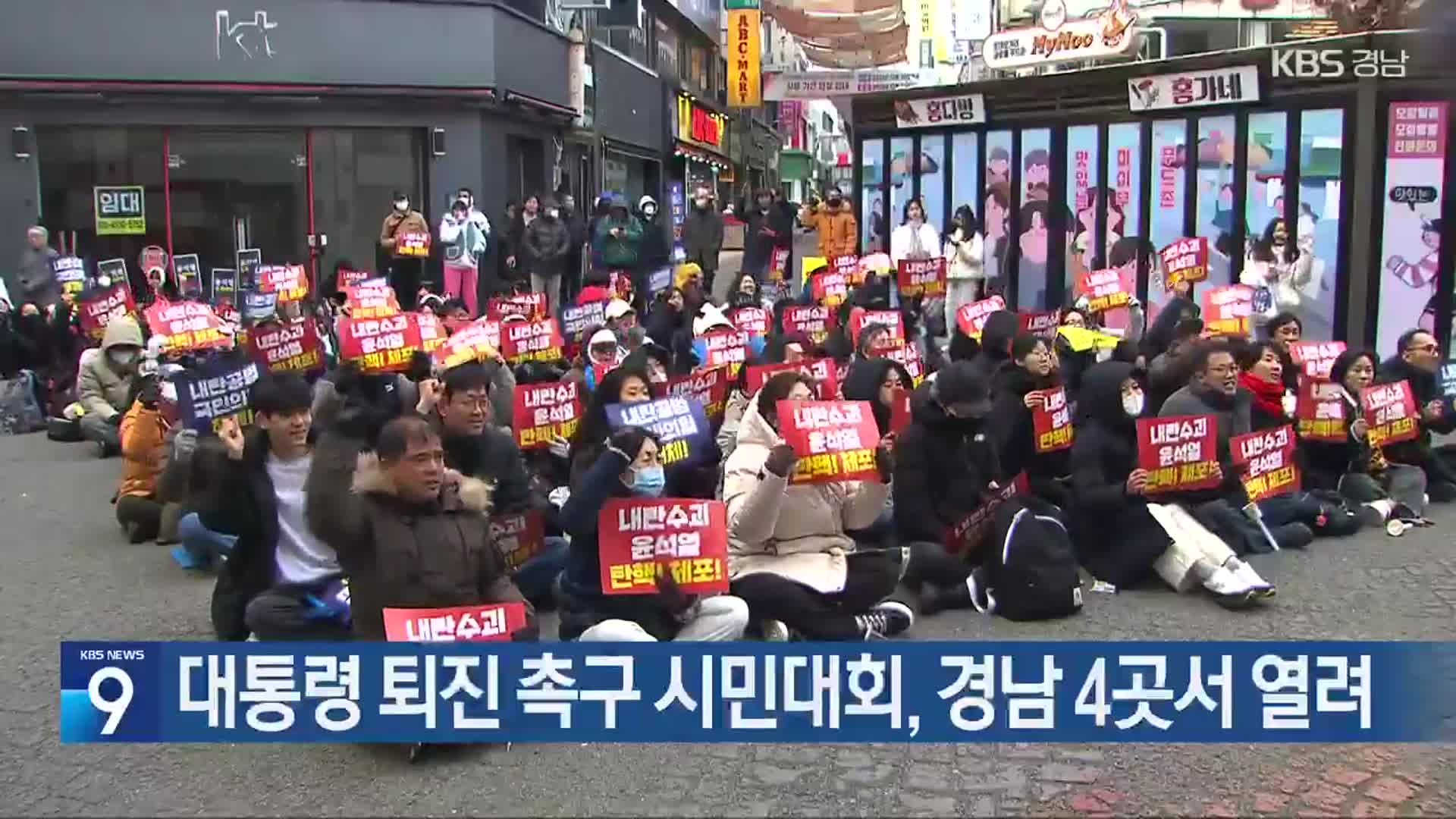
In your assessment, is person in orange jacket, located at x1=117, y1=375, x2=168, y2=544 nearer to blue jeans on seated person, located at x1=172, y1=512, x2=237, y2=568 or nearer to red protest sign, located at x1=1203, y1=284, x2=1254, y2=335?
blue jeans on seated person, located at x1=172, y1=512, x2=237, y2=568

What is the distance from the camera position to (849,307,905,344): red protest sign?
10.9 meters

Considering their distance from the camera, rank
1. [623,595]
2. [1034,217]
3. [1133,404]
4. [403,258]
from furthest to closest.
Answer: [403,258] → [1034,217] → [1133,404] → [623,595]

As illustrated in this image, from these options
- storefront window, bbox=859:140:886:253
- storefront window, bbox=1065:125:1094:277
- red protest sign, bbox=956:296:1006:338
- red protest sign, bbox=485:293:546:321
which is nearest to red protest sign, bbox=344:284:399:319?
red protest sign, bbox=485:293:546:321

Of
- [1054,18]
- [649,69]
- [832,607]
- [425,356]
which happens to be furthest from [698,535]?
[649,69]

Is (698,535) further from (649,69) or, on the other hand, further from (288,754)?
(649,69)

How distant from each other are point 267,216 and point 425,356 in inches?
539

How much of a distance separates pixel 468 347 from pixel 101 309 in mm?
5585

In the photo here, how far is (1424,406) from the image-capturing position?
34.7ft

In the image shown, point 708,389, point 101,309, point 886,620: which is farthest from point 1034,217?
point 886,620

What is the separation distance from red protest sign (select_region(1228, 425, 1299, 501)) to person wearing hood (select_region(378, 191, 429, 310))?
1252cm

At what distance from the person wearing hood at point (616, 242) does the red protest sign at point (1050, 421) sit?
11821mm

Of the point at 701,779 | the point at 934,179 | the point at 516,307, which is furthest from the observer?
the point at 934,179

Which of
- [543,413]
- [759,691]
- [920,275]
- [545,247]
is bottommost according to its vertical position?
[759,691]

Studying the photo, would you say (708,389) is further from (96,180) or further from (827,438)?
(96,180)
